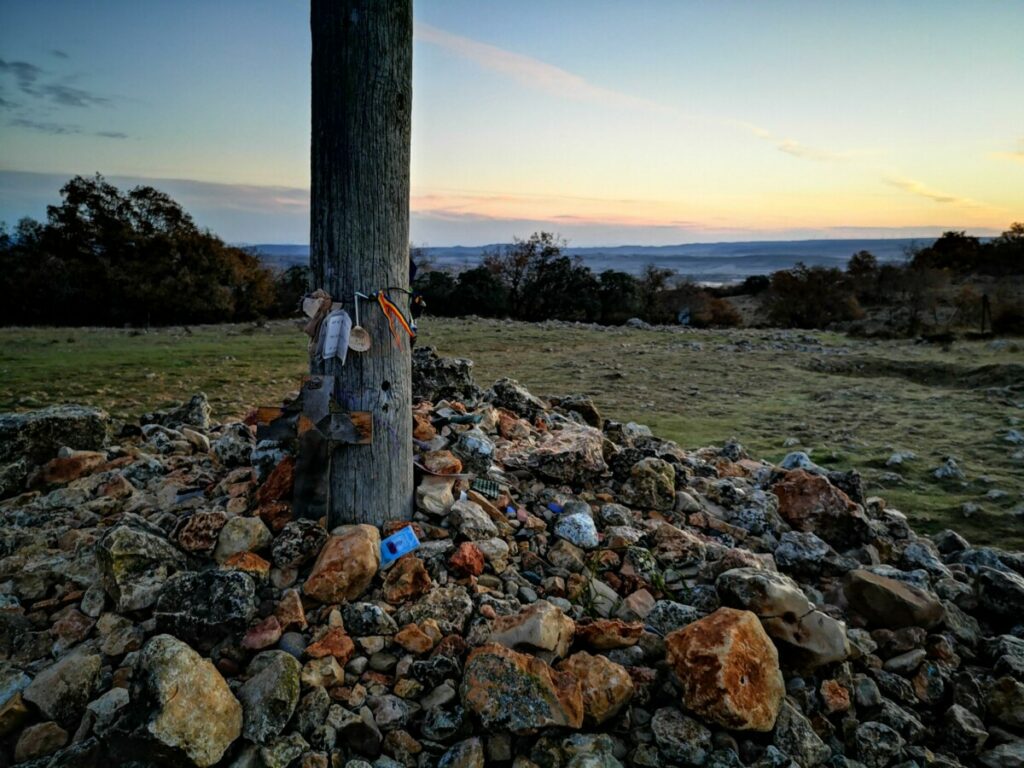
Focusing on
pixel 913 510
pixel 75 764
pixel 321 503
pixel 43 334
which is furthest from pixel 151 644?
pixel 43 334

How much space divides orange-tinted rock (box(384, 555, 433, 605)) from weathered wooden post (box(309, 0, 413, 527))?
34 cm

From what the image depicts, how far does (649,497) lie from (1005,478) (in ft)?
15.3

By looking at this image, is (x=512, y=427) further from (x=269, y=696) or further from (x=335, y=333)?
(x=269, y=696)

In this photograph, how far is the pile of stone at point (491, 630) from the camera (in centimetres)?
220

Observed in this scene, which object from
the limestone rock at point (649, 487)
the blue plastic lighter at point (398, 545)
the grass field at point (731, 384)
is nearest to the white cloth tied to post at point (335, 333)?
Result: the blue plastic lighter at point (398, 545)

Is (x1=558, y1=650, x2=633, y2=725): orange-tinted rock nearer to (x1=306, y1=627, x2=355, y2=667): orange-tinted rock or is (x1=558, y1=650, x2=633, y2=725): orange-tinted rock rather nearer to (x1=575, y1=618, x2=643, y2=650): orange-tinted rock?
(x1=575, y1=618, x2=643, y2=650): orange-tinted rock

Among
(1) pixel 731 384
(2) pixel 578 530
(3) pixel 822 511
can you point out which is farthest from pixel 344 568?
(1) pixel 731 384

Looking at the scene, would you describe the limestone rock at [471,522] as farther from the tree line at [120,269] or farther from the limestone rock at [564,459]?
the tree line at [120,269]

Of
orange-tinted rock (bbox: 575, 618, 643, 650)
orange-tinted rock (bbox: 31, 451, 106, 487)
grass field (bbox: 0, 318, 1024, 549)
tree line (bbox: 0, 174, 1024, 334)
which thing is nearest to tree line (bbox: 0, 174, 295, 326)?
tree line (bbox: 0, 174, 1024, 334)

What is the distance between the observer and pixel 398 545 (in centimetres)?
294

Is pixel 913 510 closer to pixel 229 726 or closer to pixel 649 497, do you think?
pixel 649 497

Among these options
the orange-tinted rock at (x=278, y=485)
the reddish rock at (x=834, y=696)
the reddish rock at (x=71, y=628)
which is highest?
the orange-tinted rock at (x=278, y=485)

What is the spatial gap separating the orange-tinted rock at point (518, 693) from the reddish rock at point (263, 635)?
2.44 feet

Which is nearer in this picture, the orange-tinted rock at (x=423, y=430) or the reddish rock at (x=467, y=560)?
the reddish rock at (x=467, y=560)
